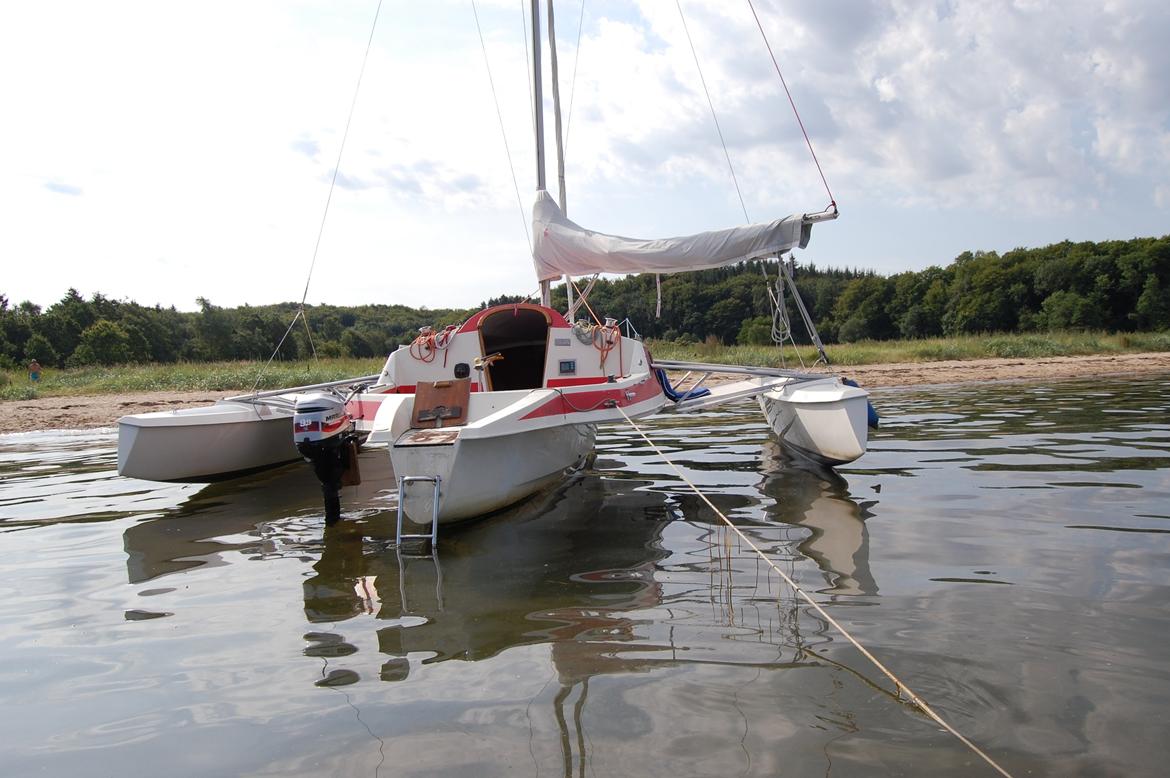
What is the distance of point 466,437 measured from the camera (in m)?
5.60

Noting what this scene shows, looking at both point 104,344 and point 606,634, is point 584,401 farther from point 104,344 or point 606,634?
point 104,344

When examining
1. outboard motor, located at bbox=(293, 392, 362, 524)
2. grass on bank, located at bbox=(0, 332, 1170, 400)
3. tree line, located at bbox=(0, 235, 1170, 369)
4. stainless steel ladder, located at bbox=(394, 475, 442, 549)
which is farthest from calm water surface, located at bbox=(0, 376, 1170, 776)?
tree line, located at bbox=(0, 235, 1170, 369)

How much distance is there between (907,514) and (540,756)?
166 inches

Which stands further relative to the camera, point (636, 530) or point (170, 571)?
point (636, 530)

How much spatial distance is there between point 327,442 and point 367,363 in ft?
Answer: 60.2

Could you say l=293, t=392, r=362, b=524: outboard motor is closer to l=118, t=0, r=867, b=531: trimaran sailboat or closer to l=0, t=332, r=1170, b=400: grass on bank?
l=118, t=0, r=867, b=531: trimaran sailboat

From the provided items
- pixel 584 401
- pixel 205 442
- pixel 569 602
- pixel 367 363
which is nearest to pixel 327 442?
pixel 584 401

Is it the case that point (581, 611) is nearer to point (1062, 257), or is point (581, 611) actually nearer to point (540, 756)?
point (540, 756)

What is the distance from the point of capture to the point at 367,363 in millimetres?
23938

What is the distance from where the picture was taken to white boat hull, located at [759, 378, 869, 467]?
7652 mm

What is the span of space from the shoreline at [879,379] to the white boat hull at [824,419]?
1060 centimetres

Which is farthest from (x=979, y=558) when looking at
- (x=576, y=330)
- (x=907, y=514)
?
(x=576, y=330)

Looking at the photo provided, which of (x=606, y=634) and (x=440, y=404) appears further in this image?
(x=440, y=404)

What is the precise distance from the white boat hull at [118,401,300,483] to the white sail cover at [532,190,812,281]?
11.8 ft
